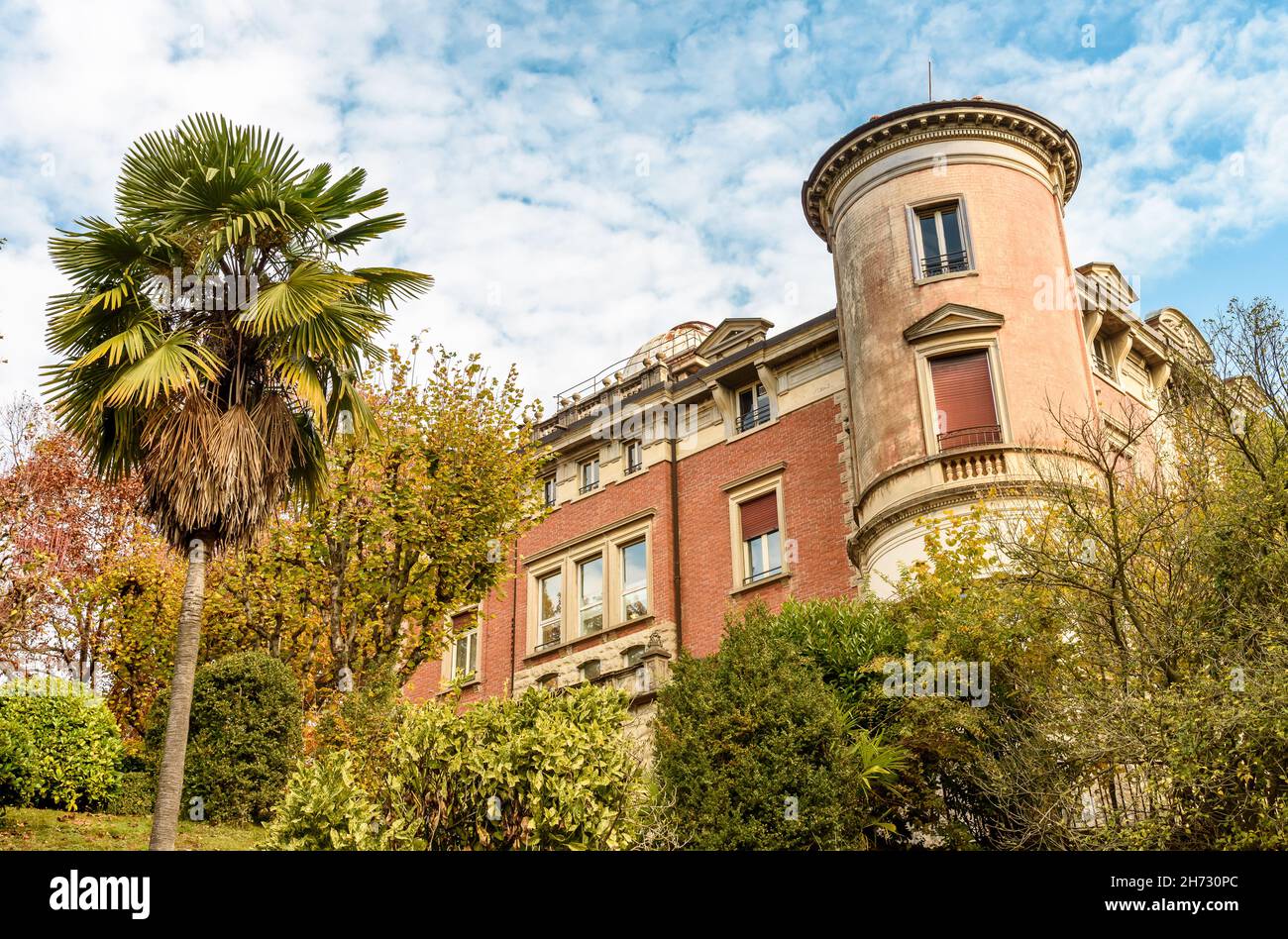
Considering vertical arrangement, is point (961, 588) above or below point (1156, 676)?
above

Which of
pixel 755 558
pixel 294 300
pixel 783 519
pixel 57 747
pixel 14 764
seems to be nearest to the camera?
pixel 294 300

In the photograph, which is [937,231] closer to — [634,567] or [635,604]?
[634,567]

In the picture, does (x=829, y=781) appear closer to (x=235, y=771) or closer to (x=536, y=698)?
(x=536, y=698)

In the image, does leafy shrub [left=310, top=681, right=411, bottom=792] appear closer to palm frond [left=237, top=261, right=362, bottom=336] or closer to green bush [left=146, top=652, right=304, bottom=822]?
green bush [left=146, top=652, right=304, bottom=822]

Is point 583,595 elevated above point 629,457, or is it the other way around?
point 629,457

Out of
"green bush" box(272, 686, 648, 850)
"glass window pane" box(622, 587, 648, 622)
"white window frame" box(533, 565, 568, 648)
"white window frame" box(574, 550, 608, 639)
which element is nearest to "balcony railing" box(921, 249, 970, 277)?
Answer: "glass window pane" box(622, 587, 648, 622)

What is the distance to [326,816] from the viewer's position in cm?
1048

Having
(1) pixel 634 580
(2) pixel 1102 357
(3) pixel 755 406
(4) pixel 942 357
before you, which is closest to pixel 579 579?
(1) pixel 634 580

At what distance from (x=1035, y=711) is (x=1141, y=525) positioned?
2479 millimetres

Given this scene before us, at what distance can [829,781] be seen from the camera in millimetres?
13594

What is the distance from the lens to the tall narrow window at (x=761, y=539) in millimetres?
25656

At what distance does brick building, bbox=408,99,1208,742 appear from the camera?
21266 mm

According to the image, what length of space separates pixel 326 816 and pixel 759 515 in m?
16.8
